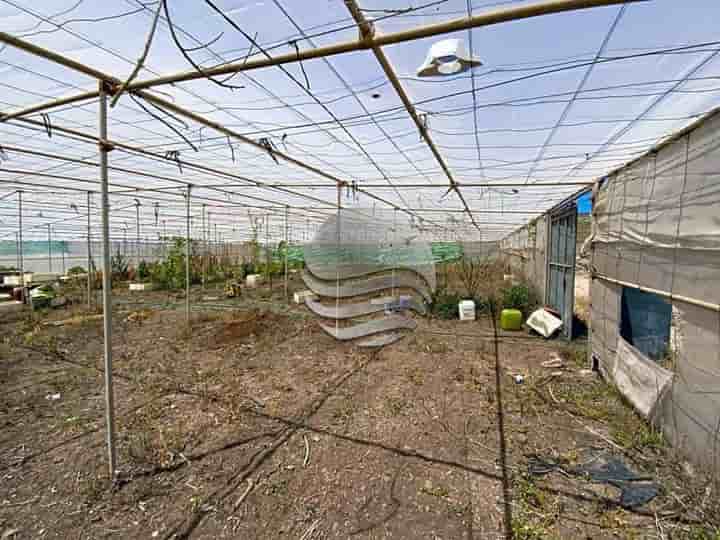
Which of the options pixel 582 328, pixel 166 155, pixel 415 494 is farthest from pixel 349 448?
pixel 582 328

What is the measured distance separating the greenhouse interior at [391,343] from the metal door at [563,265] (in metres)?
0.23

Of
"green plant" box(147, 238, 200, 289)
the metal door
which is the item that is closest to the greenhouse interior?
the metal door

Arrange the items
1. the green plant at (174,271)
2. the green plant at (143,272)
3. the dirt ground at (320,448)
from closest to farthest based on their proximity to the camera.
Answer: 1. the dirt ground at (320,448)
2. the green plant at (174,271)
3. the green plant at (143,272)

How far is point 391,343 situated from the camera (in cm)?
604

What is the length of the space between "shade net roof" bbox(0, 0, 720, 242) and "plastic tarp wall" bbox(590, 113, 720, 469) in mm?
387

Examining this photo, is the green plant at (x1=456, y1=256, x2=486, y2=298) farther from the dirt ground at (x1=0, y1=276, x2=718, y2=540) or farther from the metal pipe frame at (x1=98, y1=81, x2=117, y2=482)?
the metal pipe frame at (x1=98, y1=81, x2=117, y2=482)

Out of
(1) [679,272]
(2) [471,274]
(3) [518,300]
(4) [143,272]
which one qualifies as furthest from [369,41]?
(4) [143,272]

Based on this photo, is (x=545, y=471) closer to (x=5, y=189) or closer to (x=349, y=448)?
(x=349, y=448)

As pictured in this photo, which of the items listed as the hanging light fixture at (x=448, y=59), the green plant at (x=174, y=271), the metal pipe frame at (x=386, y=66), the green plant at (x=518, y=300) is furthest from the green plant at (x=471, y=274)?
the green plant at (x=174, y=271)

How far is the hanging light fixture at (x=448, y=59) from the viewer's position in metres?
1.86

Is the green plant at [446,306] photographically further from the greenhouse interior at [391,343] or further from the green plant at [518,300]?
the greenhouse interior at [391,343]

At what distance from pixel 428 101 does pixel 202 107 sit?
84.5 inches

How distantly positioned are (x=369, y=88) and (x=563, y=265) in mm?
5282

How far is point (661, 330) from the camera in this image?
3.98 meters
